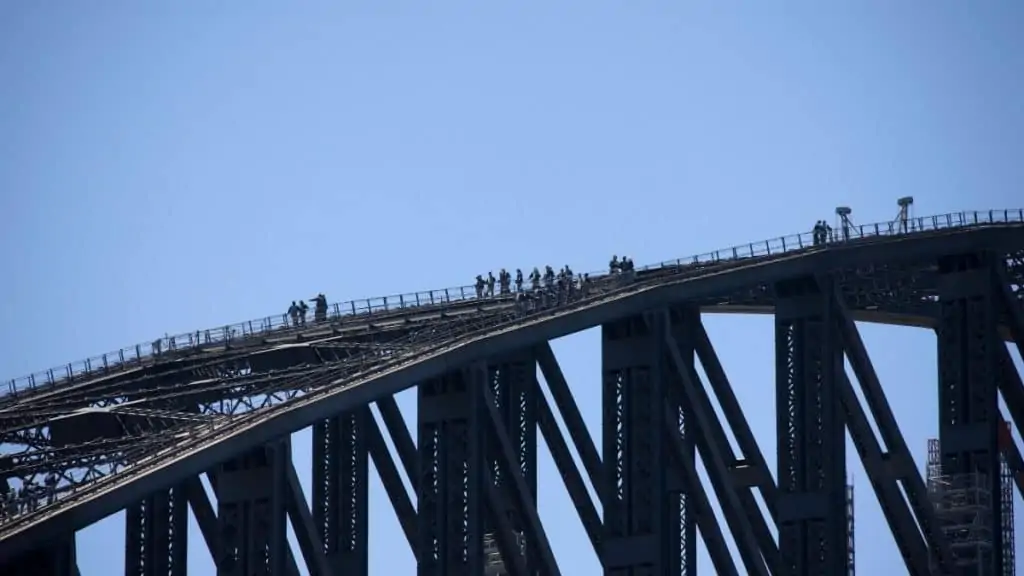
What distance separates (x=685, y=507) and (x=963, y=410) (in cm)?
2023

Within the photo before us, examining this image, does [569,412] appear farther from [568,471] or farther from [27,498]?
[27,498]

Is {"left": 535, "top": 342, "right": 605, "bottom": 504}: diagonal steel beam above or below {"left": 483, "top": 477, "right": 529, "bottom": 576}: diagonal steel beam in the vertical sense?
above

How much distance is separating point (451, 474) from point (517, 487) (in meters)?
2.96

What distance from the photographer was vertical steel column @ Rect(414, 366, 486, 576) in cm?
13088

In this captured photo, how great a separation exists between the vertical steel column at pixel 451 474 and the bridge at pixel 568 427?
0.12m

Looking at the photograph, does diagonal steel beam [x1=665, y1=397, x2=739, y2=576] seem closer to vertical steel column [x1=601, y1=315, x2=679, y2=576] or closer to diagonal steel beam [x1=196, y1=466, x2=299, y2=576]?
vertical steel column [x1=601, y1=315, x2=679, y2=576]

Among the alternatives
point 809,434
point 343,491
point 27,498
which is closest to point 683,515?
point 809,434

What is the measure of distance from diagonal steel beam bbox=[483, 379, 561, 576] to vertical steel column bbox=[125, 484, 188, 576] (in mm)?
16958

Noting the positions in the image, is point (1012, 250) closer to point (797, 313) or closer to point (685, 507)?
point (797, 313)

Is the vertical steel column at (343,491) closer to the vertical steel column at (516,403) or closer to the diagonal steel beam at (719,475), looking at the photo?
the vertical steel column at (516,403)

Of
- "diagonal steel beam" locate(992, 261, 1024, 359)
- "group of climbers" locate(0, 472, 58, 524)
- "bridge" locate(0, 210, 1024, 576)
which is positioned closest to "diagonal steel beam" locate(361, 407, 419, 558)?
"bridge" locate(0, 210, 1024, 576)

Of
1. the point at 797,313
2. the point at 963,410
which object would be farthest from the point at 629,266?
the point at 963,410

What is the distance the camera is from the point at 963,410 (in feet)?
505

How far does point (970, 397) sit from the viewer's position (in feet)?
504
